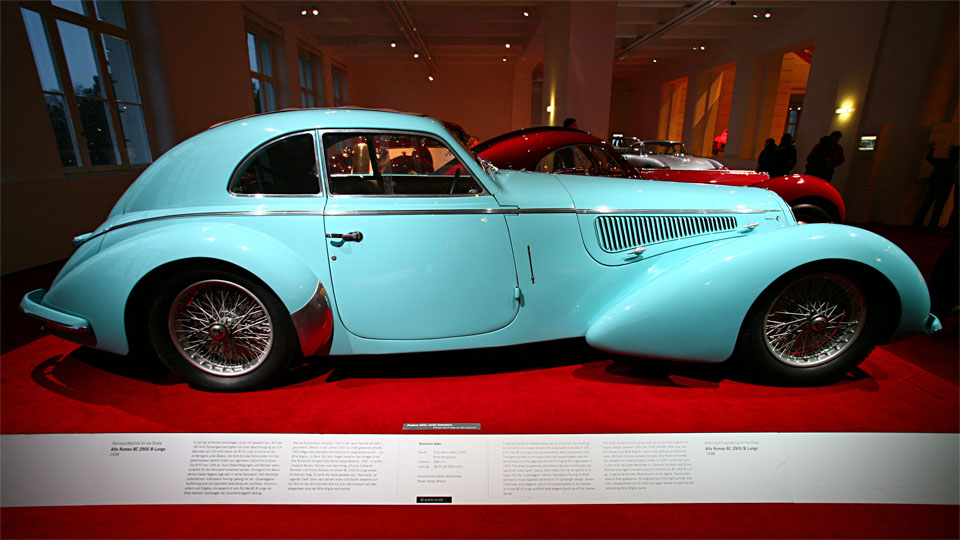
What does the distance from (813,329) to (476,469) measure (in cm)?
191

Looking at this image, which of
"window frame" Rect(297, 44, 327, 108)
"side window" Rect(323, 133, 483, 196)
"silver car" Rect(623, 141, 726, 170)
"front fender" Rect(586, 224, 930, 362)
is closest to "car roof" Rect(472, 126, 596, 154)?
"side window" Rect(323, 133, 483, 196)

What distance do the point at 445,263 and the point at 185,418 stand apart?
56.0 inches

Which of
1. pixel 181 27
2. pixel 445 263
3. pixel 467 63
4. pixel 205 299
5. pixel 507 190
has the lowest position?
pixel 205 299

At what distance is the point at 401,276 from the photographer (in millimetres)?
2045

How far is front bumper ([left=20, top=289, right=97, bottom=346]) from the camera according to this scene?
1985mm

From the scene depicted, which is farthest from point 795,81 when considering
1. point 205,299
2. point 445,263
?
point 205,299

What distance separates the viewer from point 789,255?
6.59 feet

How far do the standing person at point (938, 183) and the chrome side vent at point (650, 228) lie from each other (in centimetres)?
685

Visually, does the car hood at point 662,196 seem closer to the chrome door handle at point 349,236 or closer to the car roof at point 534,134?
the chrome door handle at point 349,236

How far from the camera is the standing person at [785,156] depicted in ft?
22.6

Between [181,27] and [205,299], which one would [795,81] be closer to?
[181,27]

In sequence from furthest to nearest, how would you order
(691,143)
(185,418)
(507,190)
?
1. (691,143)
2. (507,190)
3. (185,418)

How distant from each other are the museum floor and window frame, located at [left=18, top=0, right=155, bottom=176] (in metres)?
3.40

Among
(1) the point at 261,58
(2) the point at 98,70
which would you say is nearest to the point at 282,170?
(2) the point at 98,70
